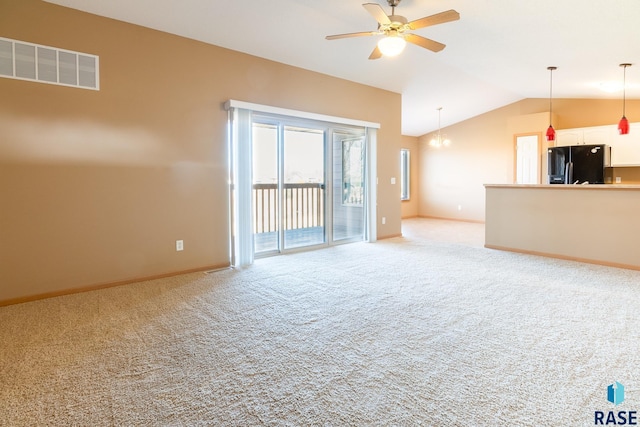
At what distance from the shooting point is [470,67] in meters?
5.77

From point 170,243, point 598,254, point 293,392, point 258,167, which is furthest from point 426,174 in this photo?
point 293,392

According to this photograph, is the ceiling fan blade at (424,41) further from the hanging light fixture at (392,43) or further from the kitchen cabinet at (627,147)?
the kitchen cabinet at (627,147)

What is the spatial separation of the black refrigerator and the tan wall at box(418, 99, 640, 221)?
0.54 metres

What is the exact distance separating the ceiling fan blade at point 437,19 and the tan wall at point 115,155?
2.51 meters

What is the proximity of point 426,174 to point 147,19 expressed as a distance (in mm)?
8245

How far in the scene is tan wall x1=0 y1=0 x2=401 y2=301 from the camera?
3.31 metres

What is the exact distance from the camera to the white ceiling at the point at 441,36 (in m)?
3.54

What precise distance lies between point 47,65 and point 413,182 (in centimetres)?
889

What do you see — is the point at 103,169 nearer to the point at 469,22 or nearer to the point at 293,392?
the point at 293,392

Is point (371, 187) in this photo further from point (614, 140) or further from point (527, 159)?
point (614, 140)

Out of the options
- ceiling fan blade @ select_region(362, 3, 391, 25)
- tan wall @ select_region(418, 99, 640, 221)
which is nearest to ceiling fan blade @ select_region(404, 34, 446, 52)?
ceiling fan blade @ select_region(362, 3, 391, 25)

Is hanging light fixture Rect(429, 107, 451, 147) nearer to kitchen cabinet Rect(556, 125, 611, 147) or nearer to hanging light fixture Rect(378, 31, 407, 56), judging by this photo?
kitchen cabinet Rect(556, 125, 611, 147)

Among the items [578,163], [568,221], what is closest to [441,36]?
[568,221]

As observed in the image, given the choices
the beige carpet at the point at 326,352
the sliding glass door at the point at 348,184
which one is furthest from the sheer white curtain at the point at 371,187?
the beige carpet at the point at 326,352
